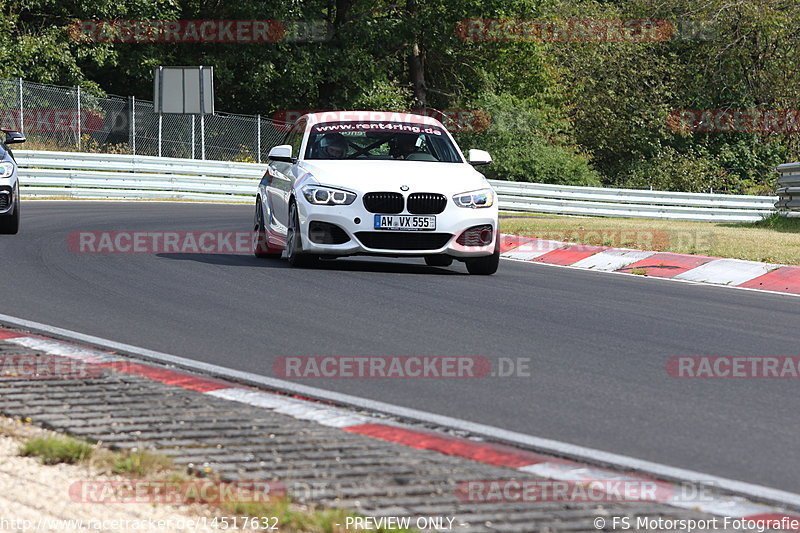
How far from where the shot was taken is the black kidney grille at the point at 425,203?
11734 millimetres

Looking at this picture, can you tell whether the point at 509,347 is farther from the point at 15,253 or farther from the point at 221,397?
the point at 15,253

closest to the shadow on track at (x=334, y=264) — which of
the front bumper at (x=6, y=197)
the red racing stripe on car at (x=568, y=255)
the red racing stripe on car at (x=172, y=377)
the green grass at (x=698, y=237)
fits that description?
the red racing stripe on car at (x=568, y=255)

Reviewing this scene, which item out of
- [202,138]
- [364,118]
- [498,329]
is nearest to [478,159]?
[364,118]

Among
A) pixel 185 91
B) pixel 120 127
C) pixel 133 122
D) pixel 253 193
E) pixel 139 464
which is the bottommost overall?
pixel 253 193

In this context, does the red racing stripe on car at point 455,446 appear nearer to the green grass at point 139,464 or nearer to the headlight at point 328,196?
the green grass at point 139,464

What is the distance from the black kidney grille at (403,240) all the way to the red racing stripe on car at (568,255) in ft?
10.9

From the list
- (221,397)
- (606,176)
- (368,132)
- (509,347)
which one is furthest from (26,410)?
(606,176)

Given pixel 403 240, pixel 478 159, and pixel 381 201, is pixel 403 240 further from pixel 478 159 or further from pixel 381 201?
pixel 478 159

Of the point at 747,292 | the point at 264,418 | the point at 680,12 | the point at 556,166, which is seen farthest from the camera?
the point at 680,12

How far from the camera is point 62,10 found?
38.3 metres

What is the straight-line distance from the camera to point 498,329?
28.6ft

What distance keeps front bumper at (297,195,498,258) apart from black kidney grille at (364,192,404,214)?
2.2 inches

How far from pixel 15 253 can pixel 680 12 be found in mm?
40128

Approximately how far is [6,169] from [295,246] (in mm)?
5263
